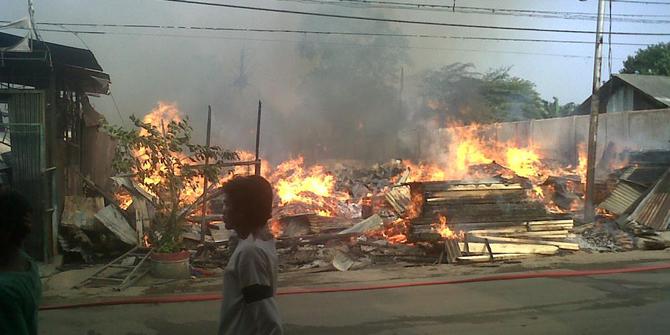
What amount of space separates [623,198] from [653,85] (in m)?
13.9

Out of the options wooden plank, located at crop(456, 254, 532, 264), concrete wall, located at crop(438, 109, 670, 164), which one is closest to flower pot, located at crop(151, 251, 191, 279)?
wooden plank, located at crop(456, 254, 532, 264)

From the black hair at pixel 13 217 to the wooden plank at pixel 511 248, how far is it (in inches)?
298

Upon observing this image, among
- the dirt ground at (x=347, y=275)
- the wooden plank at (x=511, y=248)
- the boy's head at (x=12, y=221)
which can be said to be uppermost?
the boy's head at (x=12, y=221)

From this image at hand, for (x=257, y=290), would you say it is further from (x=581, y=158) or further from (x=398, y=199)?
(x=581, y=158)

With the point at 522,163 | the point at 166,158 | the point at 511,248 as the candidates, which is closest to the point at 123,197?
the point at 166,158

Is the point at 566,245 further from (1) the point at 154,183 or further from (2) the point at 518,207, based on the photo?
(1) the point at 154,183

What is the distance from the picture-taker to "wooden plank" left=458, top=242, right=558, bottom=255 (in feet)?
28.3

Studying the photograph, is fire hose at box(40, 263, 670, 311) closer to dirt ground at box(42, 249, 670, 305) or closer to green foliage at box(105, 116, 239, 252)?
dirt ground at box(42, 249, 670, 305)

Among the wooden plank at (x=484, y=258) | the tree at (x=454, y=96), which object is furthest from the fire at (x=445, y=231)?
the tree at (x=454, y=96)

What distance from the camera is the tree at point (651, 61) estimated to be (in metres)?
32.2

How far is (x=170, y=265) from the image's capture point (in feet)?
23.0

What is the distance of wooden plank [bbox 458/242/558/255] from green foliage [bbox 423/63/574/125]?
698 inches

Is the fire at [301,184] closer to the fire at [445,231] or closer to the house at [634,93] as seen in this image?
the fire at [445,231]

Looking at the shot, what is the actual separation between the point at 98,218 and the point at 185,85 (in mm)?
14487
